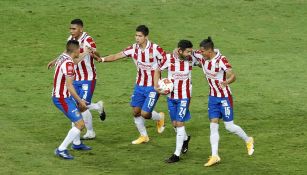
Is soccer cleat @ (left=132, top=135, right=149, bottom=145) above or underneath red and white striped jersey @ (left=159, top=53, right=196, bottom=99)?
underneath

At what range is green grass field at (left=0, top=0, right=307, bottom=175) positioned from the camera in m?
18.6

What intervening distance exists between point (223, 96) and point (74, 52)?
3.24 meters

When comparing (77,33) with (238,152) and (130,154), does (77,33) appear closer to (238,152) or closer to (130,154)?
(130,154)

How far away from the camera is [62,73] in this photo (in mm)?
18469

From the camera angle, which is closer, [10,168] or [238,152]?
[10,168]

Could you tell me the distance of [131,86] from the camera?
2556 centimetres

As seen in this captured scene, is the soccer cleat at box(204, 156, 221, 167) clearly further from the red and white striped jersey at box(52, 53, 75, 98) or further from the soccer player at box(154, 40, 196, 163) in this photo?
the red and white striped jersey at box(52, 53, 75, 98)

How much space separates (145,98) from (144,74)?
55cm

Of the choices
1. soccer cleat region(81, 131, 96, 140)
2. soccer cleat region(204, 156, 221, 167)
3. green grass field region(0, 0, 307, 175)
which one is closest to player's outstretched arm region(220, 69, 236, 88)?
soccer cleat region(204, 156, 221, 167)

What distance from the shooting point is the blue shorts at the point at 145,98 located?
19.7 m

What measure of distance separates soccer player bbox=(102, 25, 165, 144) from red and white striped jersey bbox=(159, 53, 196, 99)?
86 cm

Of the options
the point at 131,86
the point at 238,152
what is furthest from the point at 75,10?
the point at 238,152

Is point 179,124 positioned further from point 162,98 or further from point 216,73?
point 162,98

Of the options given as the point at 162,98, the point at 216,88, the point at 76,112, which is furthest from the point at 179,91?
the point at 162,98
